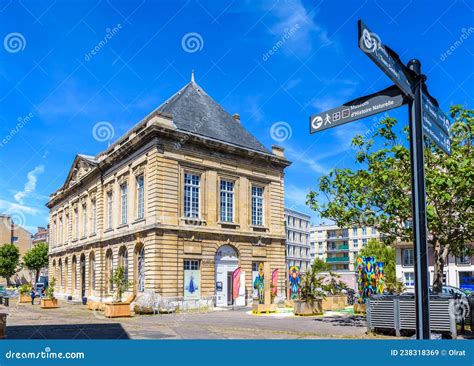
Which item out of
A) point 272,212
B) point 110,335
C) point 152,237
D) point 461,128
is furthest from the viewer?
point 272,212

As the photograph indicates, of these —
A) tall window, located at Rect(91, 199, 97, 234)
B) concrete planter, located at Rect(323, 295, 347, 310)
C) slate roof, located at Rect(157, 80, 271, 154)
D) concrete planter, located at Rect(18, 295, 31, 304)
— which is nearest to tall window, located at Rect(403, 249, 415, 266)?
slate roof, located at Rect(157, 80, 271, 154)

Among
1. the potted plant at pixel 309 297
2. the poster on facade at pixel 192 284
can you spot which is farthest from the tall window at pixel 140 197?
the potted plant at pixel 309 297

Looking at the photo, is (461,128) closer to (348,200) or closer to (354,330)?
(348,200)

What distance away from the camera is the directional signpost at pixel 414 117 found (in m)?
5.69

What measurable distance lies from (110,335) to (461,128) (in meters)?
10.8

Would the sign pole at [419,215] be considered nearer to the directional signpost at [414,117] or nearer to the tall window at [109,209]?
the directional signpost at [414,117]

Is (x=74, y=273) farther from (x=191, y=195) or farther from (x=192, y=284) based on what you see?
(x=191, y=195)

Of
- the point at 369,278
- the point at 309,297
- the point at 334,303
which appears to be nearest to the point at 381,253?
the point at 334,303

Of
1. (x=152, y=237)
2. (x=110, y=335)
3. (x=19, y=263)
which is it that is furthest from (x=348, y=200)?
(x=19, y=263)

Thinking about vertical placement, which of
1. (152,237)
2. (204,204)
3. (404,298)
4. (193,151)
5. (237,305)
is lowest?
(237,305)

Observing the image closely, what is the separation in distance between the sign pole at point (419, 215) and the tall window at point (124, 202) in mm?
26442

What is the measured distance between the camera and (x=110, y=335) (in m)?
14.1

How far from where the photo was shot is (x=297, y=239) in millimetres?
87250

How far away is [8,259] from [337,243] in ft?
180
